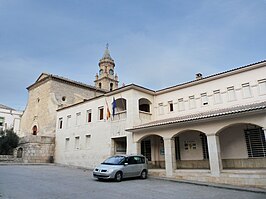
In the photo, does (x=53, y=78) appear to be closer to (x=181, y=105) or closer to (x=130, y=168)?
(x=181, y=105)

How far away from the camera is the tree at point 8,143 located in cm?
2494

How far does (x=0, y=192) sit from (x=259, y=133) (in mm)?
13910

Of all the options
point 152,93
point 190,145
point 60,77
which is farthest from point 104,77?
point 190,145

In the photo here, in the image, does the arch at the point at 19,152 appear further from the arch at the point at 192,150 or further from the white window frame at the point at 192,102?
the white window frame at the point at 192,102

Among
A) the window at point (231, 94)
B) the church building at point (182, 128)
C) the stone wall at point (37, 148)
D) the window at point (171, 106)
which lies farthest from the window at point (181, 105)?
the stone wall at point (37, 148)

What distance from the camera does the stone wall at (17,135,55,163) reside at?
24.3 m

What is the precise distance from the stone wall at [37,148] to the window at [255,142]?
20057mm

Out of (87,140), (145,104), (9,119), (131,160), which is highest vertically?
(9,119)

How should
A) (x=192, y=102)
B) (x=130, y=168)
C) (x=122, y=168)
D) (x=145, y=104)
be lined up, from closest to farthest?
(x=122, y=168) < (x=130, y=168) < (x=192, y=102) < (x=145, y=104)

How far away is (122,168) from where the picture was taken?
43.1 feet

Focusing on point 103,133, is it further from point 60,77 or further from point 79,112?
point 60,77

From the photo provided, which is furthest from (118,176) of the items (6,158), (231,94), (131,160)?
(6,158)

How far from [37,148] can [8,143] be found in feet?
10.6

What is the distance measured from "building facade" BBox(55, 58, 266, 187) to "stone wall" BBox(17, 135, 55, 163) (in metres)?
2.07
